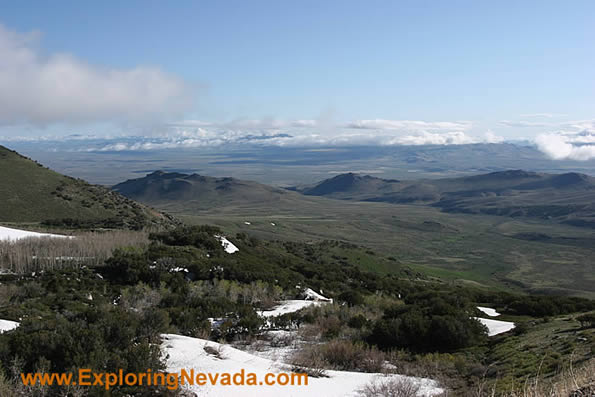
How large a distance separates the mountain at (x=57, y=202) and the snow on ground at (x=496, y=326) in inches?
1709

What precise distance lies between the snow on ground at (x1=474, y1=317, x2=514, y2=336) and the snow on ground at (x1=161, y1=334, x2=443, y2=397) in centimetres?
944

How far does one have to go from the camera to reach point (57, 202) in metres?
63.5

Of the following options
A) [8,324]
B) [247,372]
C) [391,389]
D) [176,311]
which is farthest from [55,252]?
[391,389]

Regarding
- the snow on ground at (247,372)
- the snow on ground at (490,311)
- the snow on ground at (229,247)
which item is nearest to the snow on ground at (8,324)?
the snow on ground at (247,372)

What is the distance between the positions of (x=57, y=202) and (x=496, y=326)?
63.0 meters

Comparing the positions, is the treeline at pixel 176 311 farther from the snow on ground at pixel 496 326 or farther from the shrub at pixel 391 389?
the shrub at pixel 391 389

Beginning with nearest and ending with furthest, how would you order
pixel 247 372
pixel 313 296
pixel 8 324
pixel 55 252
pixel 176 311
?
pixel 247 372 → pixel 8 324 → pixel 176 311 → pixel 313 296 → pixel 55 252

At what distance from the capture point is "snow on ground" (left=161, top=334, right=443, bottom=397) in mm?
9031

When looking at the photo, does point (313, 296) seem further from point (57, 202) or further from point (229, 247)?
point (57, 202)

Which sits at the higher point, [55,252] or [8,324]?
[8,324]

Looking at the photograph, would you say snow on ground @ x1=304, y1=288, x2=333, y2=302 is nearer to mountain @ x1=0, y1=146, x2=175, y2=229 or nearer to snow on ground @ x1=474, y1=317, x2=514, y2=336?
snow on ground @ x1=474, y1=317, x2=514, y2=336

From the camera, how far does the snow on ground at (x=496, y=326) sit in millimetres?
18797

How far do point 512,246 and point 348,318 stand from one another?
132839 mm

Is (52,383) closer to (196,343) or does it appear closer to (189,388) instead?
(189,388)
